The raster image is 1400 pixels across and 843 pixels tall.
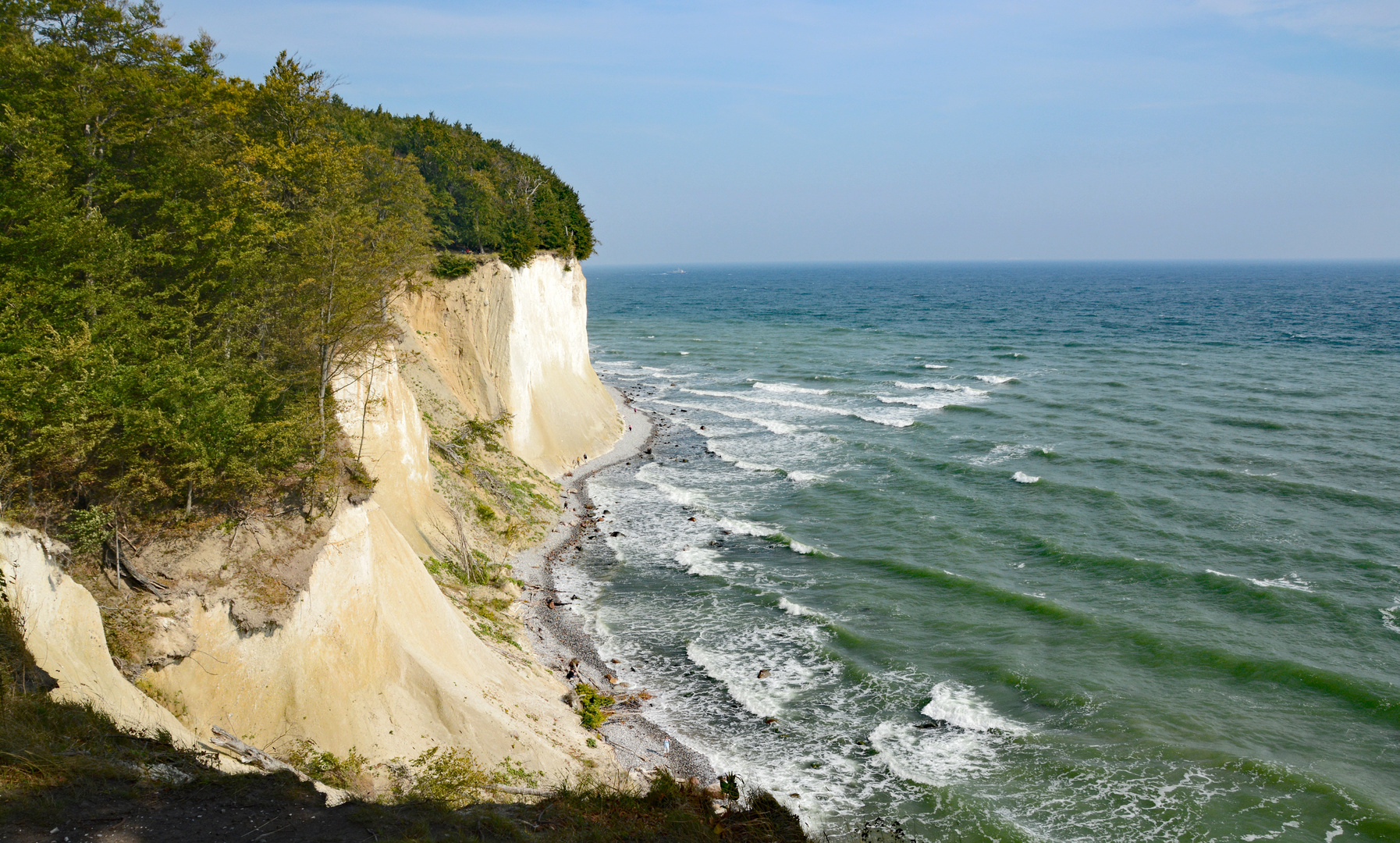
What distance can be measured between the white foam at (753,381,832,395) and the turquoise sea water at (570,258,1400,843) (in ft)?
8.93

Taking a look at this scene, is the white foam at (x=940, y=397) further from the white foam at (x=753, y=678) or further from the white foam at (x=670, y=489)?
the white foam at (x=753, y=678)

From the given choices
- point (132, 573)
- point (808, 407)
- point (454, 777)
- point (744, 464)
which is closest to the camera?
point (132, 573)

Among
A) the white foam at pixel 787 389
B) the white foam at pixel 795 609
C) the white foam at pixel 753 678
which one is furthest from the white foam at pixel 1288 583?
the white foam at pixel 787 389

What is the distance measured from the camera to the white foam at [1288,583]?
27.7 metres

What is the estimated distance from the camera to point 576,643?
2539cm

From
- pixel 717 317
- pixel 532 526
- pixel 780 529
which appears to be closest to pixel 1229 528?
pixel 780 529

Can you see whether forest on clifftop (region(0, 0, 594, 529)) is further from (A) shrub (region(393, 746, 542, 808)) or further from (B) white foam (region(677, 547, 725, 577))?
(B) white foam (region(677, 547, 725, 577))

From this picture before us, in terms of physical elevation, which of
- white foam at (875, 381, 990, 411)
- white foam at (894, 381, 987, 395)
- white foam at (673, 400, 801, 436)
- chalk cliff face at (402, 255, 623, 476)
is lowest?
white foam at (673, 400, 801, 436)

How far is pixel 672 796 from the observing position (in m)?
13.9

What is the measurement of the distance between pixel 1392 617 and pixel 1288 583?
295 centimetres

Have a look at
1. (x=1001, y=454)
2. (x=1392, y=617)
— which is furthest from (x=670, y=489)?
(x=1392, y=617)

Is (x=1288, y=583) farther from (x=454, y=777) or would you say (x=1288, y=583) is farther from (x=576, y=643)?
(x=454, y=777)

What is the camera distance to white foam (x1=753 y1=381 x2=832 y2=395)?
64.1 m

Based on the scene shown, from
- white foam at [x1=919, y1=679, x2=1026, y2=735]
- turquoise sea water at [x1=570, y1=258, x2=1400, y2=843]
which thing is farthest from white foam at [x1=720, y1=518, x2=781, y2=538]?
white foam at [x1=919, y1=679, x2=1026, y2=735]
